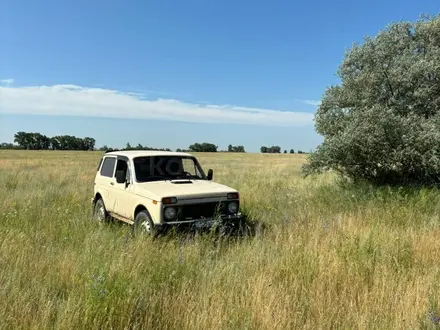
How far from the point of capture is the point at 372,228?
737 cm

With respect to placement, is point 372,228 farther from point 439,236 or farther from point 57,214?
point 57,214

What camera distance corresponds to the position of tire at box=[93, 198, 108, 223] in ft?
32.2

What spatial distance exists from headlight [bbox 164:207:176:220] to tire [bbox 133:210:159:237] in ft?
0.89

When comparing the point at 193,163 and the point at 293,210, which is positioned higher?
the point at 193,163

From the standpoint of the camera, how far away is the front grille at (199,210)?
7480 millimetres

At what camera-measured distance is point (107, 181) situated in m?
9.80

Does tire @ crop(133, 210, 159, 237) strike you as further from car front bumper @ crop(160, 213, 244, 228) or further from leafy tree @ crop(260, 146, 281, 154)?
leafy tree @ crop(260, 146, 281, 154)

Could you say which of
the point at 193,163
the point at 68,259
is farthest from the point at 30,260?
the point at 193,163

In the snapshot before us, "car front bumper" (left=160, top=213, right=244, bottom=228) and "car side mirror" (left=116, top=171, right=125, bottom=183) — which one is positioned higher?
"car side mirror" (left=116, top=171, right=125, bottom=183)

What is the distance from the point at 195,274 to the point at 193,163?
450 cm

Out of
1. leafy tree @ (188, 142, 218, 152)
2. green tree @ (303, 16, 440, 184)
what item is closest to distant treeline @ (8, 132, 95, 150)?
leafy tree @ (188, 142, 218, 152)

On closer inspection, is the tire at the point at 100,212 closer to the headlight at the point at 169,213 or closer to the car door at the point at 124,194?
the car door at the point at 124,194

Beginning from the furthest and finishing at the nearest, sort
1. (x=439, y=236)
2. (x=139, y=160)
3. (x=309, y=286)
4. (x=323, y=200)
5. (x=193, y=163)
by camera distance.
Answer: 1. (x=323, y=200)
2. (x=193, y=163)
3. (x=139, y=160)
4. (x=439, y=236)
5. (x=309, y=286)

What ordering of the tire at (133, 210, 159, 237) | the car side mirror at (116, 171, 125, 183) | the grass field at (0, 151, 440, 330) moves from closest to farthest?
1. the grass field at (0, 151, 440, 330)
2. the tire at (133, 210, 159, 237)
3. the car side mirror at (116, 171, 125, 183)
